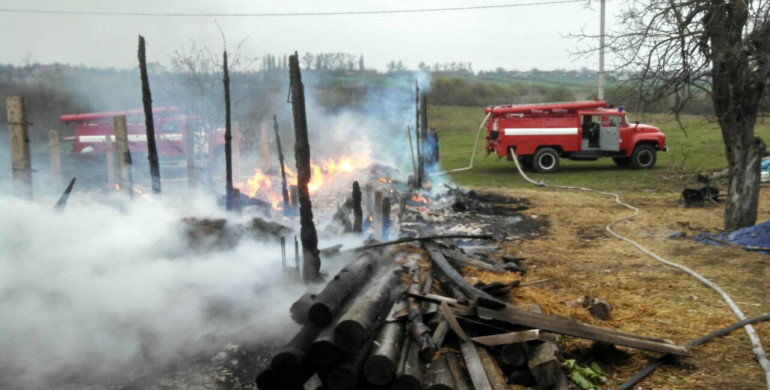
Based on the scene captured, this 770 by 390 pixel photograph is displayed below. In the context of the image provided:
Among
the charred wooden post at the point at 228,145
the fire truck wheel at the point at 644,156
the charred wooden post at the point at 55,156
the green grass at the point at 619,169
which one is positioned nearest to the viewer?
the charred wooden post at the point at 228,145

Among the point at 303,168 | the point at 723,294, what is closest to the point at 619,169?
the point at 723,294

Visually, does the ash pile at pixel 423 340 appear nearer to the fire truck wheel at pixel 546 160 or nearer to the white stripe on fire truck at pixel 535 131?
the white stripe on fire truck at pixel 535 131

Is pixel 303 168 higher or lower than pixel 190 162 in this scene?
higher

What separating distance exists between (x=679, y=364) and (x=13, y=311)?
748 centimetres

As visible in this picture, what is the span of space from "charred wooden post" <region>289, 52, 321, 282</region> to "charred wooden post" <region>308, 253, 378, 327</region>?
2.73 ft

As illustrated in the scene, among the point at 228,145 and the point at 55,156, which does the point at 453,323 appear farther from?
the point at 55,156

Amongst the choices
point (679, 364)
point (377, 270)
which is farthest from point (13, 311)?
point (679, 364)

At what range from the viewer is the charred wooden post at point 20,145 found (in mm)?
10289

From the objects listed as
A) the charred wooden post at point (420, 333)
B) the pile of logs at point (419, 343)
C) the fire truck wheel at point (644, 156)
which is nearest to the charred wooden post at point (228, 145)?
the pile of logs at point (419, 343)

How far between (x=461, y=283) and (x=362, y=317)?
167 cm

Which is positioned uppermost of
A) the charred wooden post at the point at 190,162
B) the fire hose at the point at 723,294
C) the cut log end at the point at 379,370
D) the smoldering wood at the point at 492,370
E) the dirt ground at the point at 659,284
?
Result: the charred wooden post at the point at 190,162

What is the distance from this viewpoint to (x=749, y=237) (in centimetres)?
993

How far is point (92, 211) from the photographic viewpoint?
1025cm

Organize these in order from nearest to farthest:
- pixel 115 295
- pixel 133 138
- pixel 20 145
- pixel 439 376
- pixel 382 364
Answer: pixel 382 364 → pixel 439 376 → pixel 115 295 → pixel 20 145 → pixel 133 138
